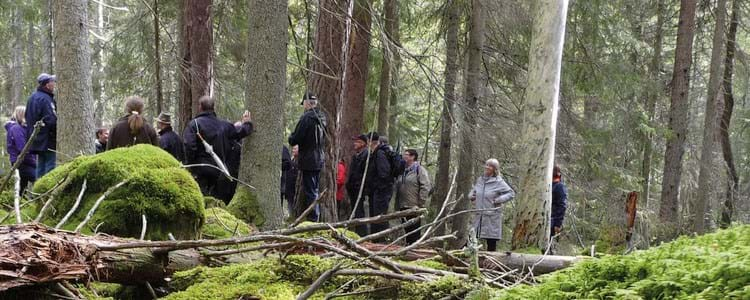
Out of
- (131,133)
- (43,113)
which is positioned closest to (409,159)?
(131,133)

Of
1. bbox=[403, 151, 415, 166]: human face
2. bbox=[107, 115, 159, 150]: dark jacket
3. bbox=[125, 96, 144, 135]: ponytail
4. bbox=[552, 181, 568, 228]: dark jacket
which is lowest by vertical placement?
bbox=[552, 181, 568, 228]: dark jacket

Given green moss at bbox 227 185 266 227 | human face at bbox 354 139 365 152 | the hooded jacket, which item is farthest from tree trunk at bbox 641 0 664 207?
green moss at bbox 227 185 266 227

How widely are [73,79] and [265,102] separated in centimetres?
214

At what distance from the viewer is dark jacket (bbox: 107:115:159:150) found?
24.2 feet

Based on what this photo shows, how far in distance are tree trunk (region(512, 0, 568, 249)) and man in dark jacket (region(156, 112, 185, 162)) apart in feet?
15.4

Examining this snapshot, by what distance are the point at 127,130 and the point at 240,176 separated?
1.56 meters

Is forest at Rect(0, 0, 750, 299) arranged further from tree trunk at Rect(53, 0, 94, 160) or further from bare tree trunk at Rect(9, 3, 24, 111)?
bare tree trunk at Rect(9, 3, 24, 111)

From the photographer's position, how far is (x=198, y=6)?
10.6 meters

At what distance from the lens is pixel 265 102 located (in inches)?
288

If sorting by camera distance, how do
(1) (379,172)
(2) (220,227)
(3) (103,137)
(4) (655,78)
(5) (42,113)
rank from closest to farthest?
(2) (220,227) → (5) (42,113) → (1) (379,172) → (3) (103,137) → (4) (655,78)

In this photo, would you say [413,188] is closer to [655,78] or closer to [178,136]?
[178,136]

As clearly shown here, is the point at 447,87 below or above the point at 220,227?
above

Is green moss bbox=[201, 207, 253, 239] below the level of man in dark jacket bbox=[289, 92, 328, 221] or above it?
below

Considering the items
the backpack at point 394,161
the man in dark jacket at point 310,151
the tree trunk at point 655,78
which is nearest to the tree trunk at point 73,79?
the man in dark jacket at point 310,151
